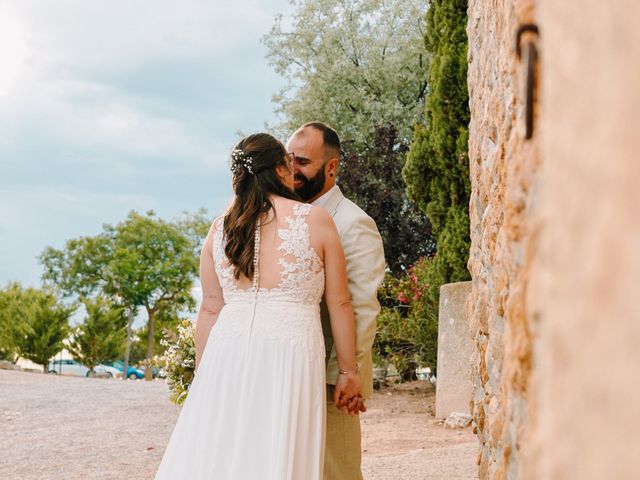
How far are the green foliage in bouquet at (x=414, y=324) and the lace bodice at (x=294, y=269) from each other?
825cm

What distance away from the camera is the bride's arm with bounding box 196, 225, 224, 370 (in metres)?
3.66

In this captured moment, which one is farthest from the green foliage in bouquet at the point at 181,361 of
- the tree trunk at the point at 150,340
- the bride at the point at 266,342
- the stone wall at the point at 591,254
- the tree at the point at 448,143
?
the tree trunk at the point at 150,340

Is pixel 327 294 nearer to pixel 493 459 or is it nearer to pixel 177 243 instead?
pixel 493 459

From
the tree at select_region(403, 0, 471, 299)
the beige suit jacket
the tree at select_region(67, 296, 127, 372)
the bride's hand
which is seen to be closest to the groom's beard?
the beige suit jacket

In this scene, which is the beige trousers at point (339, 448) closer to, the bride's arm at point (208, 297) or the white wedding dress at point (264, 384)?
the white wedding dress at point (264, 384)

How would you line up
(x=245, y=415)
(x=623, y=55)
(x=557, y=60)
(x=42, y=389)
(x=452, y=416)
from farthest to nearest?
(x=42, y=389) → (x=452, y=416) → (x=245, y=415) → (x=557, y=60) → (x=623, y=55)

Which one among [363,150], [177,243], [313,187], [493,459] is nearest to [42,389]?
[363,150]

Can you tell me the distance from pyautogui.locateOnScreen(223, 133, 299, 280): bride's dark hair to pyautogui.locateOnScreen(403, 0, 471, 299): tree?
763 centimetres


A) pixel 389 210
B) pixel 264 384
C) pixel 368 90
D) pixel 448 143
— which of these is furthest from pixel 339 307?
pixel 368 90

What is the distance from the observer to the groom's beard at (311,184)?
3963 millimetres

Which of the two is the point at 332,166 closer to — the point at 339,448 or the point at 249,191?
the point at 249,191

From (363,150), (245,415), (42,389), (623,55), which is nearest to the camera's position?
(623,55)

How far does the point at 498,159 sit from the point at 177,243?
32985 millimetres

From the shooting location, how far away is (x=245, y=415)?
317cm
